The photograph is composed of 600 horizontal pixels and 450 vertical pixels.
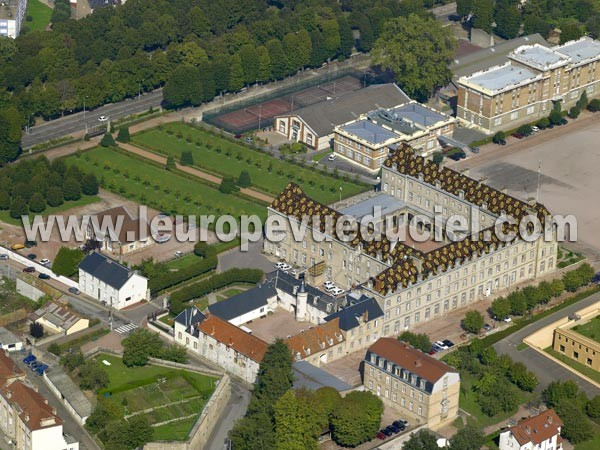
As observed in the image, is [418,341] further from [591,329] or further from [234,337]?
[234,337]

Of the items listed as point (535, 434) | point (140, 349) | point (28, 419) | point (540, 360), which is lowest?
point (540, 360)

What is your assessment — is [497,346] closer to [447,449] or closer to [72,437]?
[447,449]

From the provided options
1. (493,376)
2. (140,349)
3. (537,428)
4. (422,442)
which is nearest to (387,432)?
(422,442)

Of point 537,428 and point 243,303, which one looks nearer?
point 537,428

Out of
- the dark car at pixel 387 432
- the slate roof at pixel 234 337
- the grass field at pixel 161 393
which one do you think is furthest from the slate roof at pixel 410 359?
the grass field at pixel 161 393

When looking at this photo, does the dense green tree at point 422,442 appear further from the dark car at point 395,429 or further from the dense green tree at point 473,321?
the dense green tree at point 473,321
